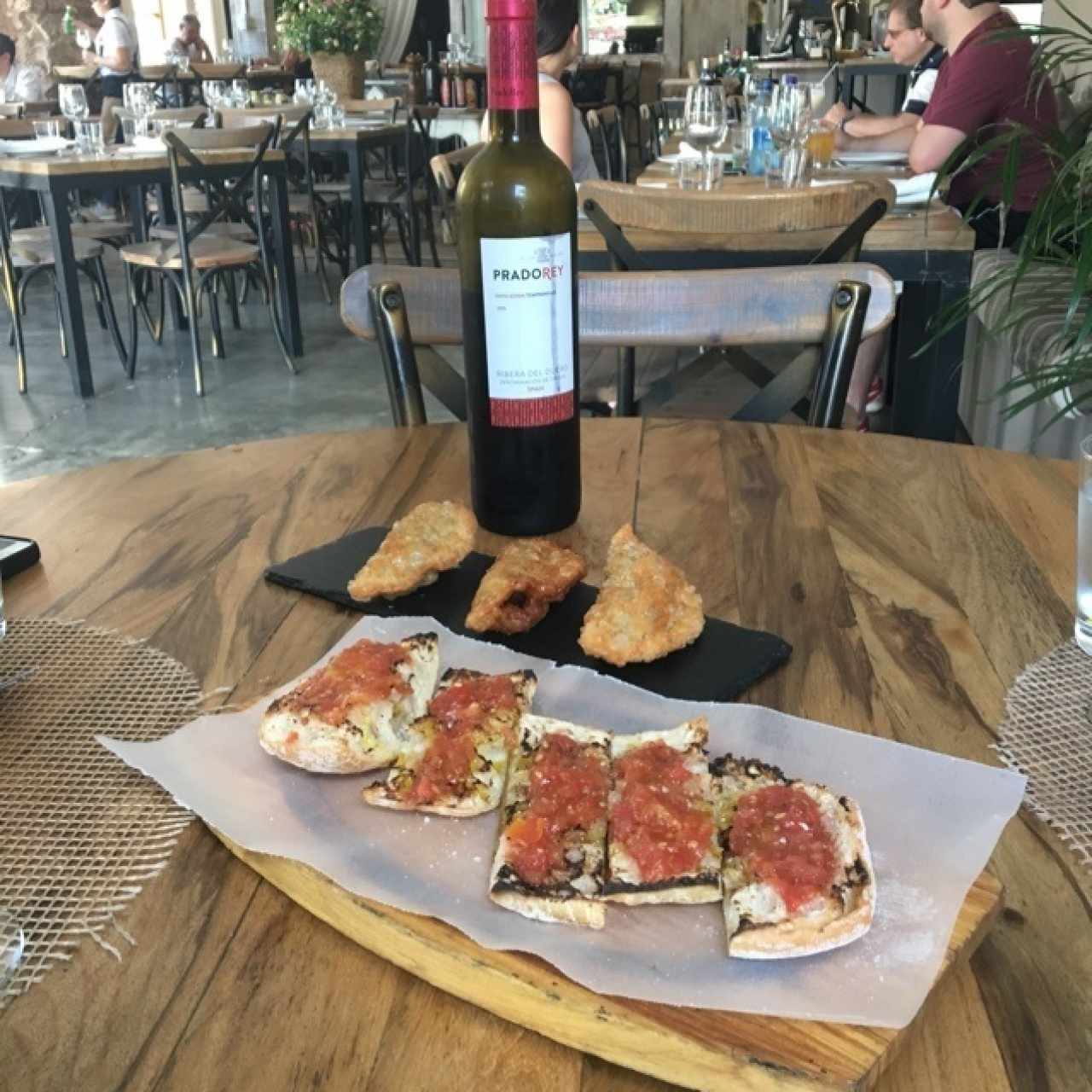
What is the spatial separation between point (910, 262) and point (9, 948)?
2.46m

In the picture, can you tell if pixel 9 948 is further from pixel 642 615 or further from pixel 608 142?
pixel 608 142

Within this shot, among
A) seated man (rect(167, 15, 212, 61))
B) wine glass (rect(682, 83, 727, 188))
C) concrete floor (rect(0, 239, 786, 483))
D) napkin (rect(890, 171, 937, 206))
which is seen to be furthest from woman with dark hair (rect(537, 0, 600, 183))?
seated man (rect(167, 15, 212, 61))

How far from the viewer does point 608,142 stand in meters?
6.52

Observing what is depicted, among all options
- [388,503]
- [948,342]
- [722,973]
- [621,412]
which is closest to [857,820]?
[722,973]

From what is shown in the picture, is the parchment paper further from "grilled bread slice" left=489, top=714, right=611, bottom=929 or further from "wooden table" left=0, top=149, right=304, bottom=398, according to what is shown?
"wooden table" left=0, top=149, right=304, bottom=398

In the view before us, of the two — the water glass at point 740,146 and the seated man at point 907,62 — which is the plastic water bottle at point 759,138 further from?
the seated man at point 907,62

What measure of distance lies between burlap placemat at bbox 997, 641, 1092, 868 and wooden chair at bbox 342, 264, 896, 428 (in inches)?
29.5

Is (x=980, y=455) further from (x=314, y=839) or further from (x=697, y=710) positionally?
(x=314, y=839)

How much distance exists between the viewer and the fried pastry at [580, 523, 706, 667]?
2.56 feet

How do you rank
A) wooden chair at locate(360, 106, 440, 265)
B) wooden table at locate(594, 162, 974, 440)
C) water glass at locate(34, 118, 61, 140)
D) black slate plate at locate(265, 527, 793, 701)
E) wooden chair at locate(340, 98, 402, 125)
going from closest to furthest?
black slate plate at locate(265, 527, 793, 701) < wooden table at locate(594, 162, 974, 440) < water glass at locate(34, 118, 61, 140) < wooden chair at locate(360, 106, 440, 265) < wooden chair at locate(340, 98, 402, 125)

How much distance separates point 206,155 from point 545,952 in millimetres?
4754

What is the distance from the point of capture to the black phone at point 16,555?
0.95 meters

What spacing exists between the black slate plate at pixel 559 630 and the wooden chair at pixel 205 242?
3876 millimetres

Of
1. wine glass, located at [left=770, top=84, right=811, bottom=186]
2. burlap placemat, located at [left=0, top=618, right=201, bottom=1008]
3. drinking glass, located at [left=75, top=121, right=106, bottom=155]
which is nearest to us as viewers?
burlap placemat, located at [left=0, top=618, right=201, bottom=1008]
